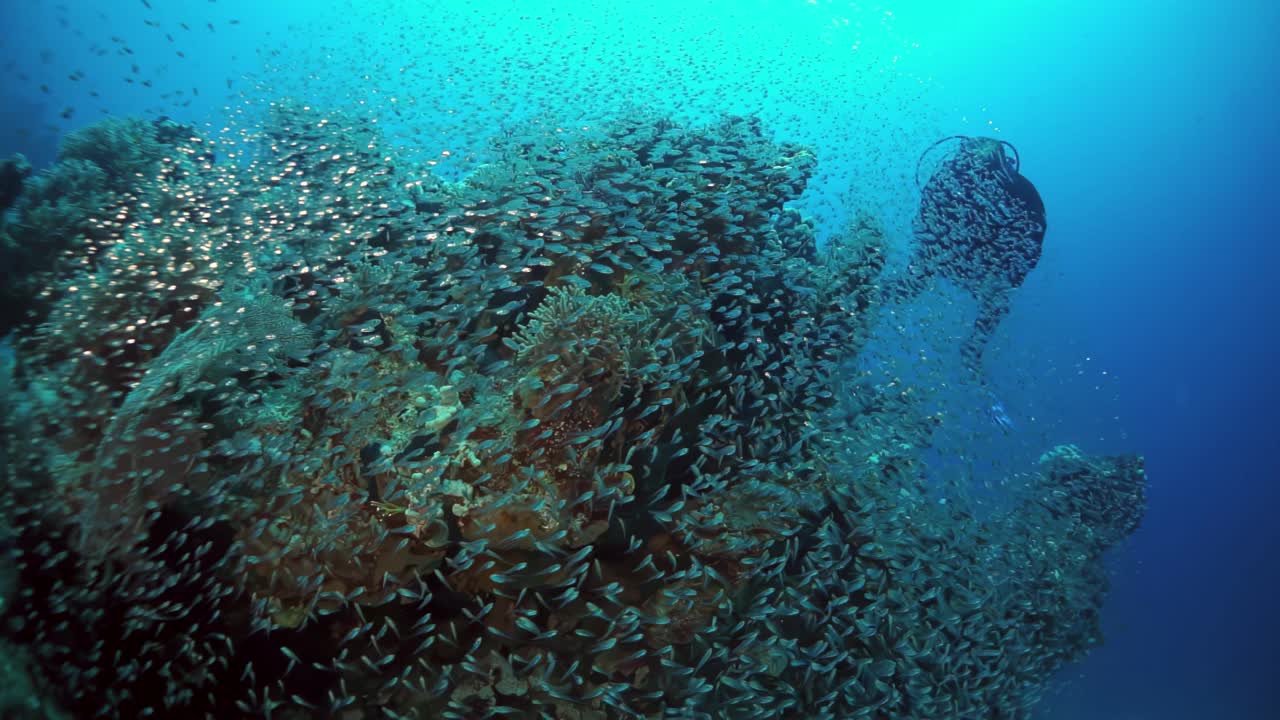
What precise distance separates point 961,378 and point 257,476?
26.2 feet

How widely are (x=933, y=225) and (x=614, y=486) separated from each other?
793cm

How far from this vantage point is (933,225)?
31.5 feet

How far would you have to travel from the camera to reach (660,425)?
4.76 meters

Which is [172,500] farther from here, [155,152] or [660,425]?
[155,152]

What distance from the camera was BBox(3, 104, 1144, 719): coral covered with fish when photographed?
3850mm

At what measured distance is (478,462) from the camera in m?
4.36

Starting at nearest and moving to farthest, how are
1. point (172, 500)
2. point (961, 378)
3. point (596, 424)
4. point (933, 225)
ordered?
point (172, 500)
point (596, 424)
point (961, 378)
point (933, 225)

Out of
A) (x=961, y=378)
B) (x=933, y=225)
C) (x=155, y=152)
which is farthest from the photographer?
(x=933, y=225)

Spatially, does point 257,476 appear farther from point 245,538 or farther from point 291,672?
point 291,672

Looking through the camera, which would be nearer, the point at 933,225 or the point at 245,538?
the point at 245,538

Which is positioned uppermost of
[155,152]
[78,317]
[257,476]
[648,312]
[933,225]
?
[933,225]

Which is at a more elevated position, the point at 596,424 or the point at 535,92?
the point at 535,92

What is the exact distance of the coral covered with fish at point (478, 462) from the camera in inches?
152

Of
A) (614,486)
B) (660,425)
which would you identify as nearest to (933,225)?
(660,425)
